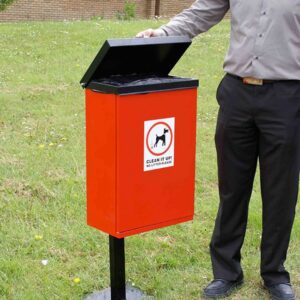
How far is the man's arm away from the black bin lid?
237 millimetres

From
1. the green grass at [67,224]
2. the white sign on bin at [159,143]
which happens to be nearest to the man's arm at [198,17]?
the white sign on bin at [159,143]

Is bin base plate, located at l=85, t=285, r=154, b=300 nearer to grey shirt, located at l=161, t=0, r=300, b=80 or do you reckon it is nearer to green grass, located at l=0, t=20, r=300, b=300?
green grass, located at l=0, t=20, r=300, b=300

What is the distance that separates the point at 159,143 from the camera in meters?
3.04

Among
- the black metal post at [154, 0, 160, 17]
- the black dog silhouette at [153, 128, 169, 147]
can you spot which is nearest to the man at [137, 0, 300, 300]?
the black dog silhouette at [153, 128, 169, 147]

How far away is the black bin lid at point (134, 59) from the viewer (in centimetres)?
282

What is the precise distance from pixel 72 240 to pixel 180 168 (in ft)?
4.14

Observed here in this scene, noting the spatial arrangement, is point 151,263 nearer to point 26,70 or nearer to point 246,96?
point 246,96

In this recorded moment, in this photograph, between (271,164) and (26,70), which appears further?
(26,70)

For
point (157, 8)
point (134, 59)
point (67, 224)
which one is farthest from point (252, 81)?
point (157, 8)

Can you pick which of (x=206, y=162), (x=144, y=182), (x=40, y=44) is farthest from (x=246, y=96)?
(x=40, y=44)

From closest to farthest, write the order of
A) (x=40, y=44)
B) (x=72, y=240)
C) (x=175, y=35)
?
1. (x=175, y=35)
2. (x=72, y=240)
3. (x=40, y=44)

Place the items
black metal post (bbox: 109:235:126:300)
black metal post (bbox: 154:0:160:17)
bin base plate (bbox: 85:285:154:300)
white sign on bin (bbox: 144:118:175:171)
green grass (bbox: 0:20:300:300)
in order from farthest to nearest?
1. black metal post (bbox: 154:0:160:17)
2. green grass (bbox: 0:20:300:300)
3. bin base plate (bbox: 85:285:154:300)
4. black metal post (bbox: 109:235:126:300)
5. white sign on bin (bbox: 144:118:175:171)

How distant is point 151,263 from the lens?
12.7ft

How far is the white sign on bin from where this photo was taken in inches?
118
